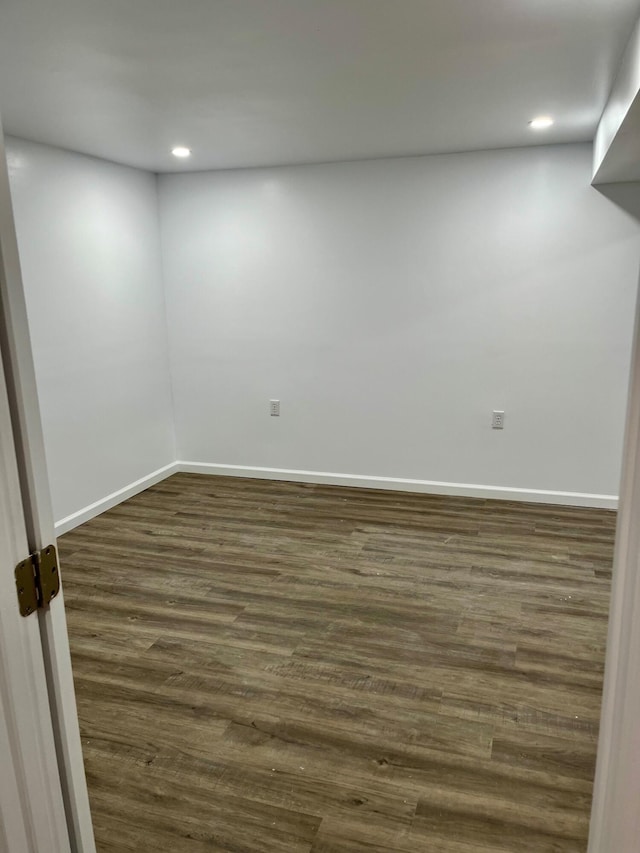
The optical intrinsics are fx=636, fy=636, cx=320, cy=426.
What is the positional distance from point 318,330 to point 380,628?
241 centimetres

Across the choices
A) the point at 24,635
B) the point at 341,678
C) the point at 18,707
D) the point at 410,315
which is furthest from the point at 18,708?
the point at 410,315

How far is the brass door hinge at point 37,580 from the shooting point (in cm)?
100

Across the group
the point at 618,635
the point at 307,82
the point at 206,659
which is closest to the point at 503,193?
the point at 307,82

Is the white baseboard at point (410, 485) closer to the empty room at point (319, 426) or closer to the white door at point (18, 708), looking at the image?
the empty room at point (319, 426)

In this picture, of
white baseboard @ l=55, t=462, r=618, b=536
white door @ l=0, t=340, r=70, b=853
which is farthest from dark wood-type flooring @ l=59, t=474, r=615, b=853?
white door @ l=0, t=340, r=70, b=853

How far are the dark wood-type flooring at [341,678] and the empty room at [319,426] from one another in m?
0.01

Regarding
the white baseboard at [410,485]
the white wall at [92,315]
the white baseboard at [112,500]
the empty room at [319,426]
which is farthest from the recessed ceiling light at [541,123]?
the white baseboard at [112,500]

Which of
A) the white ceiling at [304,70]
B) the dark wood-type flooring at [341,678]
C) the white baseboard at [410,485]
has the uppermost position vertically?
the white ceiling at [304,70]

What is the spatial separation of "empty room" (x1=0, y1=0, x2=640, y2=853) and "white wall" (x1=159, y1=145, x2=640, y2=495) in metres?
0.02

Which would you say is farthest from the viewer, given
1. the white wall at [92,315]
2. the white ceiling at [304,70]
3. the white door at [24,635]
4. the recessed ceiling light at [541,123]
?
the white wall at [92,315]

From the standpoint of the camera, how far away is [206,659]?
259cm

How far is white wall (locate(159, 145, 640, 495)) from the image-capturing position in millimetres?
4020

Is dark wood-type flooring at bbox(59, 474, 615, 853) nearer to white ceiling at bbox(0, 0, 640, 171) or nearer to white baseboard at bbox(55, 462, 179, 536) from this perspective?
white baseboard at bbox(55, 462, 179, 536)

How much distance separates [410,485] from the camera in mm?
4613
